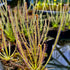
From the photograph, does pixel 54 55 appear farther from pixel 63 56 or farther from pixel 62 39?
pixel 62 39

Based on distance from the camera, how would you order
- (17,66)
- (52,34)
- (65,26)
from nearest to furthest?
(17,66) < (52,34) < (65,26)

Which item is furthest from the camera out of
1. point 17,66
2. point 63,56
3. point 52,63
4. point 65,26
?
point 65,26

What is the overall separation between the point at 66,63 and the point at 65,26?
156 centimetres

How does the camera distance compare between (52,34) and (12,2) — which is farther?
(12,2)

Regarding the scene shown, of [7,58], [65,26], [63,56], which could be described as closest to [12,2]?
[65,26]

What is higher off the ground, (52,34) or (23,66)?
(23,66)

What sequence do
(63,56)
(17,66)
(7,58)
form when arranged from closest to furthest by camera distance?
1. (17,66)
2. (7,58)
3. (63,56)

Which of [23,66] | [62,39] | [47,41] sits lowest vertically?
[62,39]

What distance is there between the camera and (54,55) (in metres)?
2.41

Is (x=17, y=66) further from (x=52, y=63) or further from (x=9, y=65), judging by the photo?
(x=52, y=63)

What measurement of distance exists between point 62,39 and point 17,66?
198 centimetres

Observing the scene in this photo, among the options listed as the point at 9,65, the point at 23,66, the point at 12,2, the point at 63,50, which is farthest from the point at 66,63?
the point at 12,2

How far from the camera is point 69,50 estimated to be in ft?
8.59

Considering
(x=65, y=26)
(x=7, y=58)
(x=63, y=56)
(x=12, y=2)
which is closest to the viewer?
(x=7, y=58)
